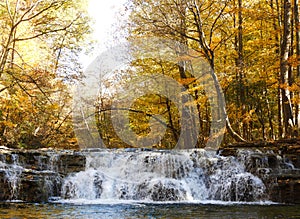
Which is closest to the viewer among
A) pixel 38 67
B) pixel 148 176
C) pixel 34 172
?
pixel 34 172

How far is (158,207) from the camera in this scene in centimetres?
769

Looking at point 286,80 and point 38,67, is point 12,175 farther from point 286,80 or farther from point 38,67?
point 286,80

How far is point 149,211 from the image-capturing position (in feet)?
23.1

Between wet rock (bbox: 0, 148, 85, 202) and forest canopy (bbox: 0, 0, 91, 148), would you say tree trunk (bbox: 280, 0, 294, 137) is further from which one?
forest canopy (bbox: 0, 0, 91, 148)

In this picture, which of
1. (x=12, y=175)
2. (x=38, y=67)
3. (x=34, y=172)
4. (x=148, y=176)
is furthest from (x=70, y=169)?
(x=38, y=67)

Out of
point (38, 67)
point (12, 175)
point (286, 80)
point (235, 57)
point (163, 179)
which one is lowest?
point (163, 179)

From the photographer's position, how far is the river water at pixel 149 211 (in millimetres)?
6391

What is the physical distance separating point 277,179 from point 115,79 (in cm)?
1163

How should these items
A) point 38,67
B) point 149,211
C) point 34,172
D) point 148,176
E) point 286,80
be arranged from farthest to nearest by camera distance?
point 38,67 < point 286,80 < point 148,176 < point 34,172 < point 149,211

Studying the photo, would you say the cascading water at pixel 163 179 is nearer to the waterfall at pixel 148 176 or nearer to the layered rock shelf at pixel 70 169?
the waterfall at pixel 148 176

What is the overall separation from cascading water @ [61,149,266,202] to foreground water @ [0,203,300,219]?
1.07 meters

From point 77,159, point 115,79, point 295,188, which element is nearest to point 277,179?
point 295,188

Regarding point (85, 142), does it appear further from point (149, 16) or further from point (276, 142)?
point (276, 142)

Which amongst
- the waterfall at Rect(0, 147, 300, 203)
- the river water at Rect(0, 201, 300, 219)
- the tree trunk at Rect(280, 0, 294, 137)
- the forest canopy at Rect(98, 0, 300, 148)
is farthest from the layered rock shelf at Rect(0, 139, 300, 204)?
the forest canopy at Rect(98, 0, 300, 148)
